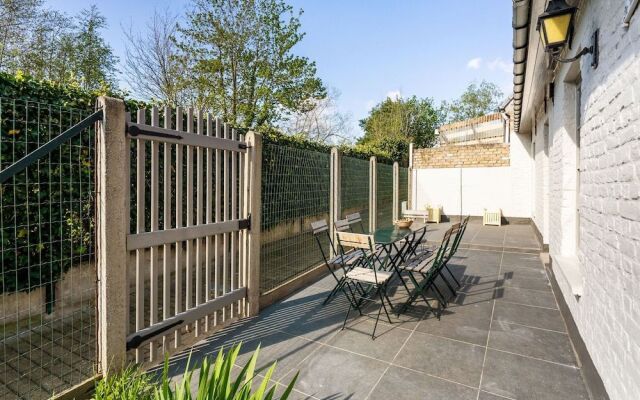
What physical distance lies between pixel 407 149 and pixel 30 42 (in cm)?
1509

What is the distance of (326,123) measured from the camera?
2100 cm

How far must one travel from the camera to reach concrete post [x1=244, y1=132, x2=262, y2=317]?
346cm

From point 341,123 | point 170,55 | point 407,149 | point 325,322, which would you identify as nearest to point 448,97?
point 341,123

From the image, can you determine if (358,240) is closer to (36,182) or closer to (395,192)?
(36,182)

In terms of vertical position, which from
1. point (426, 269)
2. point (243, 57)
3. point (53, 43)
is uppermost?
point (53, 43)

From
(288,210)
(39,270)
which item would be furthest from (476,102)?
(39,270)

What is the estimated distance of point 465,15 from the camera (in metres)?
5.86

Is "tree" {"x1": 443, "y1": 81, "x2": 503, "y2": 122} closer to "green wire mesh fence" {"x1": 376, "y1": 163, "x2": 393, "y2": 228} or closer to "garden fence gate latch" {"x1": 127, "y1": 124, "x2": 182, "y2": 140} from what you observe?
"green wire mesh fence" {"x1": 376, "y1": 163, "x2": 393, "y2": 228}

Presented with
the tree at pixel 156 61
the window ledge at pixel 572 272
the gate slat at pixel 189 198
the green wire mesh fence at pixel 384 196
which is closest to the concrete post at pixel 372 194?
the green wire mesh fence at pixel 384 196

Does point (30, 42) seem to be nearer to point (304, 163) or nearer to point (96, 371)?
point (304, 163)

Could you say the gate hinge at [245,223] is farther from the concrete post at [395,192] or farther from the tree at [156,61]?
the tree at [156,61]

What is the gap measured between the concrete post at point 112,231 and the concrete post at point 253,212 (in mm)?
1309

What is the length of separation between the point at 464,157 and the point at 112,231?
1095 centimetres

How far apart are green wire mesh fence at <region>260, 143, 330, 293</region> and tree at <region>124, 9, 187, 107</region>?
9013 millimetres
